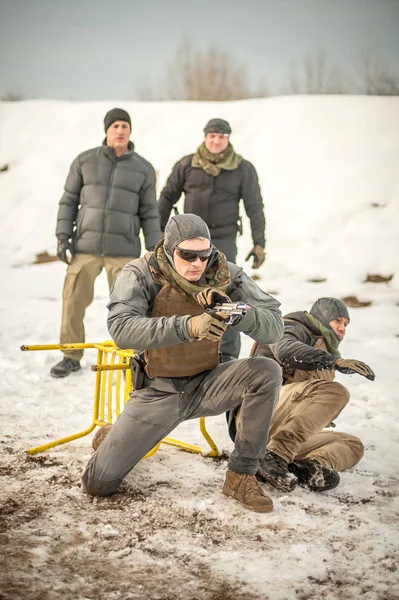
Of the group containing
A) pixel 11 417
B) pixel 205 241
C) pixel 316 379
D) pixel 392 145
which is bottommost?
pixel 11 417

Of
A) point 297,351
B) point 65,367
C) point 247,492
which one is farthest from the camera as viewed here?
point 65,367

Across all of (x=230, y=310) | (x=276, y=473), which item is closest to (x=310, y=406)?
(x=276, y=473)

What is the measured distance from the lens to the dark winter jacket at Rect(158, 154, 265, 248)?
5801 mm

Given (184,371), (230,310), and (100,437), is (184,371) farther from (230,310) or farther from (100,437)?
(100,437)

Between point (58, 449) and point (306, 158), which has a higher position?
point (306, 158)

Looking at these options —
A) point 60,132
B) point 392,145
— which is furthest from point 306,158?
point 60,132

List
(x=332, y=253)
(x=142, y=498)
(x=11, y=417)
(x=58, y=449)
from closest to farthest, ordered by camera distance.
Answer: (x=142, y=498)
(x=58, y=449)
(x=11, y=417)
(x=332, y=253)

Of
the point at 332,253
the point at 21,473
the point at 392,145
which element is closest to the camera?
the point at 21,473

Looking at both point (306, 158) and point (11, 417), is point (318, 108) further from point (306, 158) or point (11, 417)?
point (11, 417)

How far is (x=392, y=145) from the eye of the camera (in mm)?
12062

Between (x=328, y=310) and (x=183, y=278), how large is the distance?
1.32 meters

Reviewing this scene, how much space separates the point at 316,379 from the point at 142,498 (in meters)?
1.28

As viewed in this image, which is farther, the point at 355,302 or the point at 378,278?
the point at 378,278

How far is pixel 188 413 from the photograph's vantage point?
3.40 m
